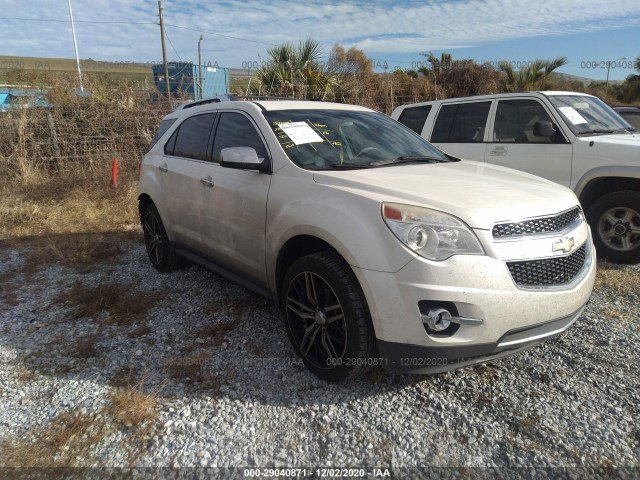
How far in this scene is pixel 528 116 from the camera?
5.62m

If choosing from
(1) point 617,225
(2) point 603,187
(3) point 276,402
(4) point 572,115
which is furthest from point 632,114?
(3) point 276,402

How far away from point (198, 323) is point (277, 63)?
1179 centimetres

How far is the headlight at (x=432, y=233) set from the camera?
230 centimetres

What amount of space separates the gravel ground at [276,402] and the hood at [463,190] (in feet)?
3.52

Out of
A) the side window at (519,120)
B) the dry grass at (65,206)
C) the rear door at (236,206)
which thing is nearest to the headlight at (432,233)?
the rear door at (236,206)

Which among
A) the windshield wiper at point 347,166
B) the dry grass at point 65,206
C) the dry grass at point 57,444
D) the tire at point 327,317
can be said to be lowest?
the dry grass at point 65,206

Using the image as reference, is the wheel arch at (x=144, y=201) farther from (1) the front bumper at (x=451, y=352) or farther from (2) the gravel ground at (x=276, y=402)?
(1) the front bumper at (x=451, y=352)

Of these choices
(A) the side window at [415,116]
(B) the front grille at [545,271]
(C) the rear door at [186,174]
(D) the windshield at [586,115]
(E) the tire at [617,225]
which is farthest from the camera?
(A) the side window at [415,116]

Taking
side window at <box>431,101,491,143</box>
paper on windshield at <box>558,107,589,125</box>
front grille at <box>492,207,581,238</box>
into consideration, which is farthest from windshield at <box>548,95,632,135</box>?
front grille at <box>492,207,581,238</box>

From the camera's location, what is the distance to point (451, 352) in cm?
231

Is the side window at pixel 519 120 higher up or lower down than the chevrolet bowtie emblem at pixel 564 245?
higher up

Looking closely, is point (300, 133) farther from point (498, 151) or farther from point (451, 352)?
point (498, 151)

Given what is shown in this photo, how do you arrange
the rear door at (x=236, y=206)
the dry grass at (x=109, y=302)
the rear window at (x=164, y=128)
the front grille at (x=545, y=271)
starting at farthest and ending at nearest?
the rear window at (x=164, y=128), the dry grass at (x=109, y=302), the rear door at (x=236, y=206), the front grille at (x=545, y=271)

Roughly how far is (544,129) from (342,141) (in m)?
2.99
